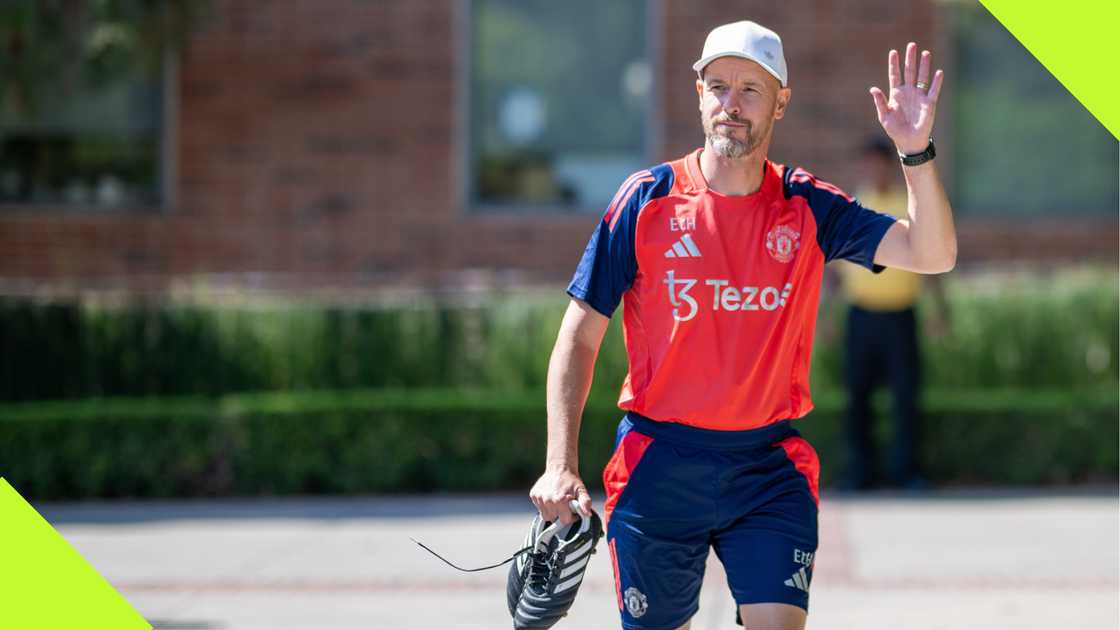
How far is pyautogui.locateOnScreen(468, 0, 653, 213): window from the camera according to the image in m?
12.2

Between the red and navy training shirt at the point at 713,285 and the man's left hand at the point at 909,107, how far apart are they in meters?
0.23

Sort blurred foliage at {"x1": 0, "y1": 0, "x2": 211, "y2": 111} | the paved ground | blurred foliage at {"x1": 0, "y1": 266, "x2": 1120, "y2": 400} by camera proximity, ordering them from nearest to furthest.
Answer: the paved ground < blurred foliage at {"x1": 0, "y1": 266, "x2": 1120, "y2": 400} < blurred foliage at {"x1": 0, "y1": 0, "x2": 211, "y2": 111}

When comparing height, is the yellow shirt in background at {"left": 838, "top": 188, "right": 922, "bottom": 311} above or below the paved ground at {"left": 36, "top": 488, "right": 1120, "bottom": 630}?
above

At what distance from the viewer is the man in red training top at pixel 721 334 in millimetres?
3801

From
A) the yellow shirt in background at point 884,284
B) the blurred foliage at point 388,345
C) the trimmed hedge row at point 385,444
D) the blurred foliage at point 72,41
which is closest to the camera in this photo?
the yellow shirt in background at point 884,284

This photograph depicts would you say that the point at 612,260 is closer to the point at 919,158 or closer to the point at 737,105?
the point at 737,105

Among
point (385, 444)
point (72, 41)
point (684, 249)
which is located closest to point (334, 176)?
point (72, 41)

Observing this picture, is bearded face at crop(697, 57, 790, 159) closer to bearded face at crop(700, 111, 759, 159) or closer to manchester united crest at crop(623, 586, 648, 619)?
bearded face at crop(700, 111, 759, 159)

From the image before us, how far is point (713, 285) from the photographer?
3.80m

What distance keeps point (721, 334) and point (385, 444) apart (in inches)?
222

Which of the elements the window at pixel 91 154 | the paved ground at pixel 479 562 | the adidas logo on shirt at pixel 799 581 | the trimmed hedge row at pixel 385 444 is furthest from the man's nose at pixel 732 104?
the window at pixel 91 154

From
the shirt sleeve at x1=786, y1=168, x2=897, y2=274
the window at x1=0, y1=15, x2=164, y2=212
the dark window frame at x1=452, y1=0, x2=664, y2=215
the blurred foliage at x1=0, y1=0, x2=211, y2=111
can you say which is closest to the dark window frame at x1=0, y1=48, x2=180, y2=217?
the window at x1=0, y1=15, x2=164, y2=212

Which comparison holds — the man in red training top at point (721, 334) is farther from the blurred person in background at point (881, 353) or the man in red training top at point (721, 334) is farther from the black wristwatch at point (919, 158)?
the blurred person in background at point (881, 353)

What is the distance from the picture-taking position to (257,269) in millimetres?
12062
